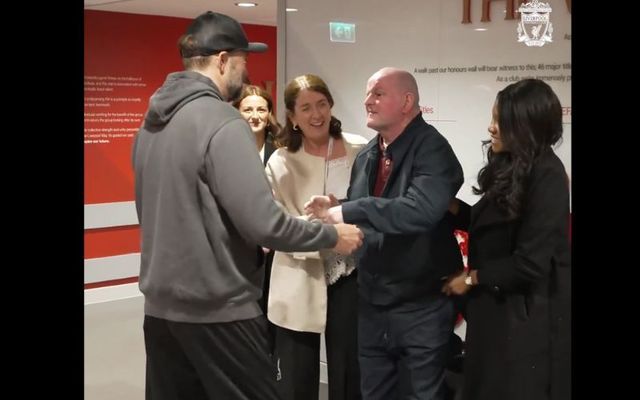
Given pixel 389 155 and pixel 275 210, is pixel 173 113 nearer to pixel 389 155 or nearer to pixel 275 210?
pixel 275 210

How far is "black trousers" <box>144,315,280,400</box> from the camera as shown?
103 inches

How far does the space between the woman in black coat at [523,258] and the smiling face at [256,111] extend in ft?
3.49

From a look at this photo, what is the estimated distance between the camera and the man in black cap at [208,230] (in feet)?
8.10

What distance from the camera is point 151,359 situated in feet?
Result: 9.09

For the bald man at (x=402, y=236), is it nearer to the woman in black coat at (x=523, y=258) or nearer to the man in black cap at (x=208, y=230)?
the woman in black coat at (x=523, y=258)

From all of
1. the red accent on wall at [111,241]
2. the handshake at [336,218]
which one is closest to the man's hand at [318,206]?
the handshake at [336,218]

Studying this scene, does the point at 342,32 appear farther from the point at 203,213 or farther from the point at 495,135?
the point at 203,213

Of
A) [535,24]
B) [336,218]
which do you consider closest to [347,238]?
[336,218]

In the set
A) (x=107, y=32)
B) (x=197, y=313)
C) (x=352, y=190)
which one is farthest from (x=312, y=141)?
(x=107, y=32)

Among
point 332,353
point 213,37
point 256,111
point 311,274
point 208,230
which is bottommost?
point 332,353

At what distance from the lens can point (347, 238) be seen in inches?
108

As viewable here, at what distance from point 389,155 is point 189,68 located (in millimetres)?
798

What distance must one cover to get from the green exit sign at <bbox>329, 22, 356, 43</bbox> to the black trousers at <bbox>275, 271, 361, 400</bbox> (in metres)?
0.98

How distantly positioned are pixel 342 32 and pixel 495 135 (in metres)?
0.91
